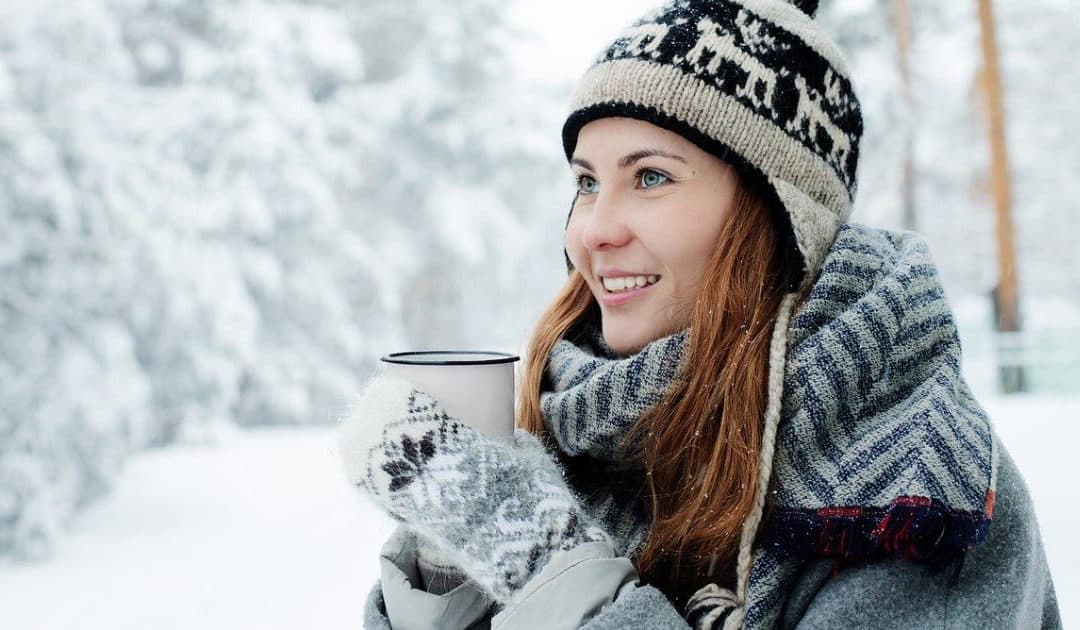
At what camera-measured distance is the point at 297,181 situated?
7.22 m

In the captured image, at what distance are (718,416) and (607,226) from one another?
1.03 feet

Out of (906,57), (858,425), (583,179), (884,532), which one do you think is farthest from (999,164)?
(884,532)

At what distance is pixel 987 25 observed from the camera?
23.2 ft

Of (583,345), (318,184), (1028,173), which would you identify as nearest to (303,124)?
(318,184)

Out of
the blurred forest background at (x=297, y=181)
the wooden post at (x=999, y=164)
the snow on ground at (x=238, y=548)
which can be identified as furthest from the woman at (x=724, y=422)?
the wooden post at (x=999, y=164)

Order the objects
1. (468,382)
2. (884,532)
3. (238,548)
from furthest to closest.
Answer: (238,548), (468,382), (884,532)

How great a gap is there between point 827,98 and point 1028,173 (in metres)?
11.6

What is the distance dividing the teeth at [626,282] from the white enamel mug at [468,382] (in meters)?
0.25

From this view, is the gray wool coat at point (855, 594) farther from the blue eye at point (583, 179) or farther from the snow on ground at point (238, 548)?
the snow on ground at point (238, 548)

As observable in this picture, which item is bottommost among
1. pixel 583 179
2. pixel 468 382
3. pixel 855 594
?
pixel 855 594

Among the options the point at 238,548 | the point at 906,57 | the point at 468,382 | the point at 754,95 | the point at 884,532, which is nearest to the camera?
the point at 884,532

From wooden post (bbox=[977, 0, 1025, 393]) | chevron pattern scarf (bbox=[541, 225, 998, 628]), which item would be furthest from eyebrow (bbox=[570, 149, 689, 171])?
wooden post (bbox=[977, 0, 1025, 393])

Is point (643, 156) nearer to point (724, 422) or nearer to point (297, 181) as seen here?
point (724, 422)

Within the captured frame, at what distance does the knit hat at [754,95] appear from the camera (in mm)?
1147
